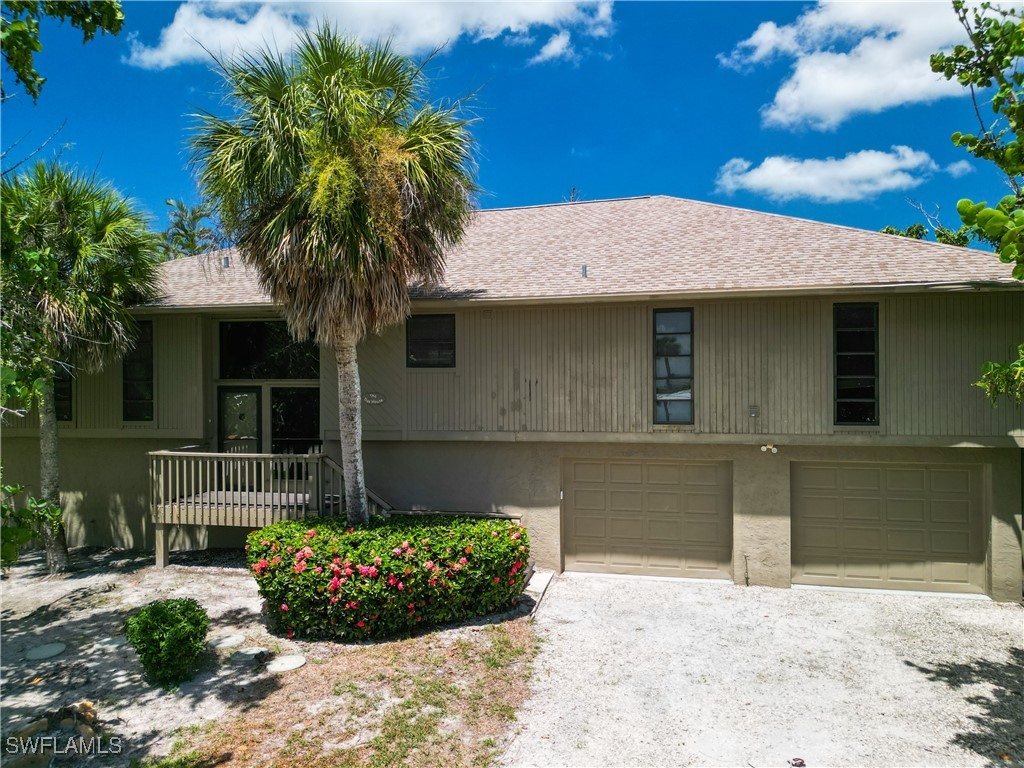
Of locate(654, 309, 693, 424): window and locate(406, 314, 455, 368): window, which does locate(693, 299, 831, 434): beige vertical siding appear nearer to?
locate(654, 309, 693, 424): window

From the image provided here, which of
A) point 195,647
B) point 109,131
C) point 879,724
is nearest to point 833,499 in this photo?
point 879,724

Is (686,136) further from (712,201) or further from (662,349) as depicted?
(662,349)

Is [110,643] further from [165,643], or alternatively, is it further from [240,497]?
[240,497]

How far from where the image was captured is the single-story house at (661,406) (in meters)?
8.36

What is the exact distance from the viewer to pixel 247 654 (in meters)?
6.47

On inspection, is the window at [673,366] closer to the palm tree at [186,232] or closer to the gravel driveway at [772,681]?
the gravel driveway at [772,681]

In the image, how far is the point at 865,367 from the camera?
28.2 ft

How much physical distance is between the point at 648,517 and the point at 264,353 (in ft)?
25.2

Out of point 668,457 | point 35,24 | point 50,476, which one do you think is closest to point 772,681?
point 668,457

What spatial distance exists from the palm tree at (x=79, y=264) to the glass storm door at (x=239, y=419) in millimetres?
1901

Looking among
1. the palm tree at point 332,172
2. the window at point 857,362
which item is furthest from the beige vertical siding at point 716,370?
the palm tree at point 332,172

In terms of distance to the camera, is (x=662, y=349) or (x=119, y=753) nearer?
(x=119, y=753)

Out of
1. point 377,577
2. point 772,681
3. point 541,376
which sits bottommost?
point 772,681

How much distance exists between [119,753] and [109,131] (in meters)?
9.03
